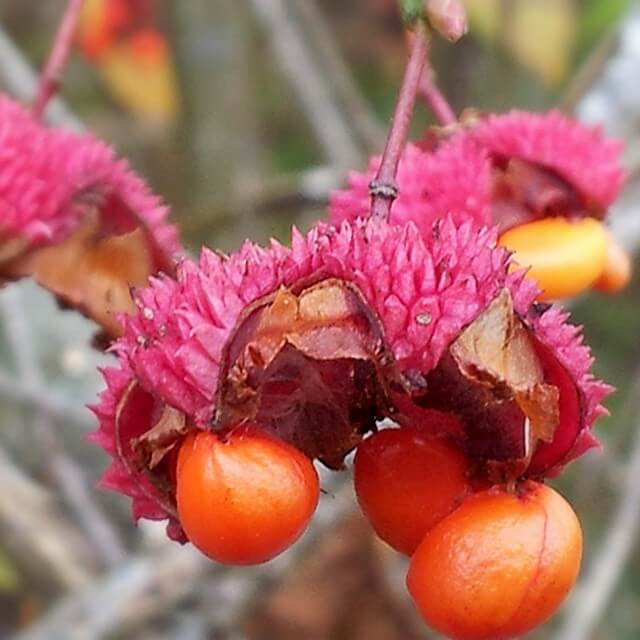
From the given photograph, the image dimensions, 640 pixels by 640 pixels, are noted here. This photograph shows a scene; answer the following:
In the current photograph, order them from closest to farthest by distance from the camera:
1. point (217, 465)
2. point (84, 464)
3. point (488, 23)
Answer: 1. point (217, 465)
2. point (84, 464)
3. point (488, 23)

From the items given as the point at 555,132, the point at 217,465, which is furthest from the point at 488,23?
the point at 217,465

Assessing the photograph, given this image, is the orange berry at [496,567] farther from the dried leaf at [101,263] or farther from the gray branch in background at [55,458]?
the gray branch in background at [55,458]

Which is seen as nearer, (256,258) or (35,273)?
(256,258)

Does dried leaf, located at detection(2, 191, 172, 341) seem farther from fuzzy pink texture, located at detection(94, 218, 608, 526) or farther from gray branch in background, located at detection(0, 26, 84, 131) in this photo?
gray branch in background, located at detection(0, 26, 84, 131)

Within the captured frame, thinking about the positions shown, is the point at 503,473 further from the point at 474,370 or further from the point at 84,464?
the point at 84,464

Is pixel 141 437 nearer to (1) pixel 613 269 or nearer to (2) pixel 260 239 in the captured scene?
(1) pixel 613 269

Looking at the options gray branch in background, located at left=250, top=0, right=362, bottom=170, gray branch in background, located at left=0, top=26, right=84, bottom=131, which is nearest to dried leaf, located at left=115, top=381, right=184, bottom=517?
gray branch in background, located at left=0, top=26, right=84, bottom=131
